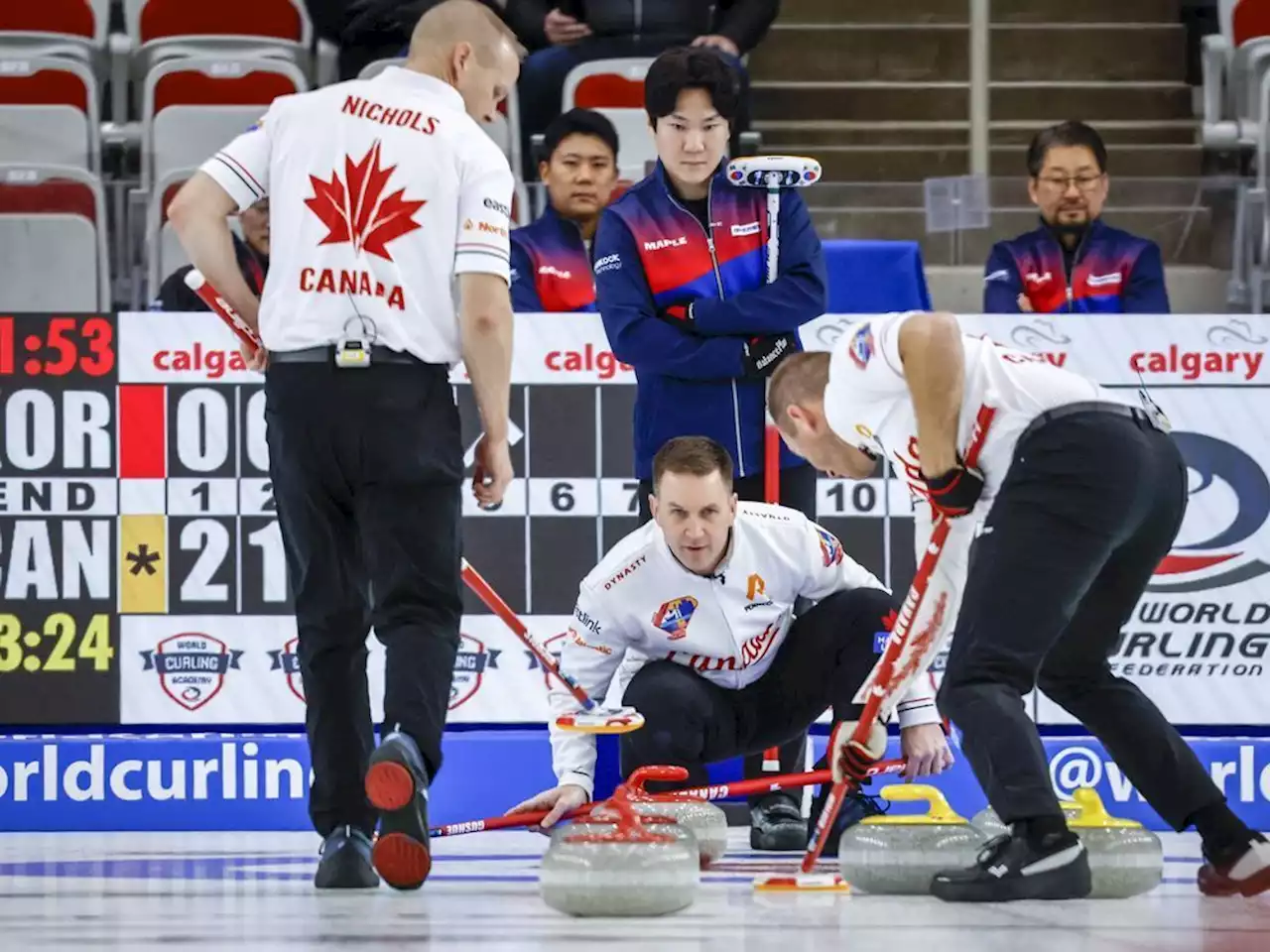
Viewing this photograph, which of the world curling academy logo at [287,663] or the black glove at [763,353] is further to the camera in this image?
the world curling academy logo at [287,663]

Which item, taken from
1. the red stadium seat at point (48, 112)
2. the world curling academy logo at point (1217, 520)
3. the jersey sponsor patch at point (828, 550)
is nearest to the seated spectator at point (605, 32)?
the red stadium seat at point (48, 112)

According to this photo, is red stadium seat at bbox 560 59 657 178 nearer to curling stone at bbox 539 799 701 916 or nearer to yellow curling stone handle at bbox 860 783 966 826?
yellow curling stone handle at bbox 860 783 966 826

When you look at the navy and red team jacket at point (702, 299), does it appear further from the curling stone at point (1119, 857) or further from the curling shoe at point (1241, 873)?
the curling shoe at point (1241, 873)

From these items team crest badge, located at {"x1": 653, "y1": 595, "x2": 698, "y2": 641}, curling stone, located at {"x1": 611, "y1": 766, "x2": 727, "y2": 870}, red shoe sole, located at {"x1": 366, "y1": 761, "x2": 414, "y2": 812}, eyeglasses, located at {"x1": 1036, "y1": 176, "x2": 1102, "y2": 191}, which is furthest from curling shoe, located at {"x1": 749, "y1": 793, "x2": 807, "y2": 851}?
eyeglasses, located at {"x1": 1036, "y1": 176, "x2": 1102, "y2": 191}

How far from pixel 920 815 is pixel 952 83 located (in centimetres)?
560

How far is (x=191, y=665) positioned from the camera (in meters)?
5.86

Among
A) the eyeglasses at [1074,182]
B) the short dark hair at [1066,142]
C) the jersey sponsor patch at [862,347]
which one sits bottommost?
the jersey sponsor patch at [862,347]

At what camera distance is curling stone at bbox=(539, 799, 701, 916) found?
12.6ft

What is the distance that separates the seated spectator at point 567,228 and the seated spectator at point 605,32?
154cm

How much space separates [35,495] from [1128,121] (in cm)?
526

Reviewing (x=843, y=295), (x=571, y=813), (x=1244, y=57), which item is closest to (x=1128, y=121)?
(x=1244, y=57)

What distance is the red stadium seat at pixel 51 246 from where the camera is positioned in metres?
5.99

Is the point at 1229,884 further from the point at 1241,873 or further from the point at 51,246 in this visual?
the point at 51,246

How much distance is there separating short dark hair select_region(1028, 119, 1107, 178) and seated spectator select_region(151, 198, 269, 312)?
224cm
